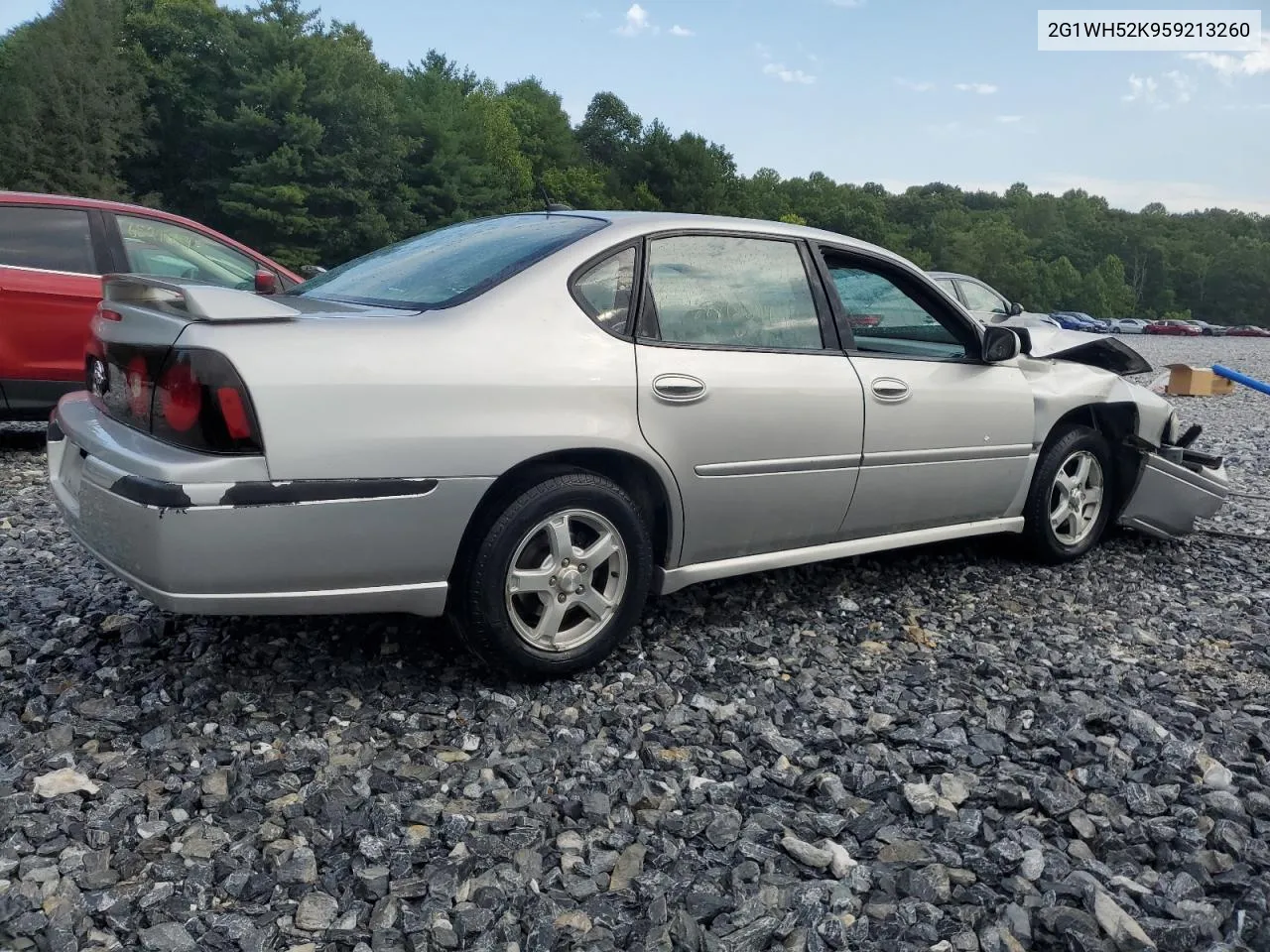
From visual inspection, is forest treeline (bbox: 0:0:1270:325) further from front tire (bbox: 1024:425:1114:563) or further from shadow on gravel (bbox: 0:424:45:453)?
front tire (bbox: 1024:425:1114:563)

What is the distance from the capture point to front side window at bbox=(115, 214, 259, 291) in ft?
21.6

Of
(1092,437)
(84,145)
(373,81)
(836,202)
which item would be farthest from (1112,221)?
(1092,437)

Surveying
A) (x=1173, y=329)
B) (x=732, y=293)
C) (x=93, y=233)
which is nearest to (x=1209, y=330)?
(x=1173, y=329)

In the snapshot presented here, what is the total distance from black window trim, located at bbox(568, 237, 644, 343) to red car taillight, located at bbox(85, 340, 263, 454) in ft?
3.46

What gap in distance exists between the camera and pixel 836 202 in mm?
98750

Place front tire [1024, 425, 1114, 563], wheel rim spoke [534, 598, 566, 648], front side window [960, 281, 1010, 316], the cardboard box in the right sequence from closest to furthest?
wheel rim spoke [534, 598, 566, 648]
front tire [1024, 425, 1114, 563]
front side window [960, 281, 1010, 316]
the cardboard box

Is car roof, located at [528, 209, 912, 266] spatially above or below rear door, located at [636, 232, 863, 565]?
above

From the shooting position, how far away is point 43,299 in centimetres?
625

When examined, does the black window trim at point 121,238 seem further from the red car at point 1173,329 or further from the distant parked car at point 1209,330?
the distant parked car at point 1209,330

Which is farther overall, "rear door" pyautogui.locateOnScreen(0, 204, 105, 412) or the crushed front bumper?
"rear door" pyautogui.locateOnScreen(0, 204, 105, 412)

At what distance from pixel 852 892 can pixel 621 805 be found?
24.3 inches

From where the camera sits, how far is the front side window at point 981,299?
12848 mm

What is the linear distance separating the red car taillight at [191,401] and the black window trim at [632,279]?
1055 millimetres

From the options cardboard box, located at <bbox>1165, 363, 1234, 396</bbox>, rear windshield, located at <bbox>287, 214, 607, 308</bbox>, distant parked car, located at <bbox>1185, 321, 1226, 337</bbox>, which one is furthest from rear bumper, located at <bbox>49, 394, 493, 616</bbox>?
distant parked car, located at <bbox>1185, 321, 1226, 337</bbox>
